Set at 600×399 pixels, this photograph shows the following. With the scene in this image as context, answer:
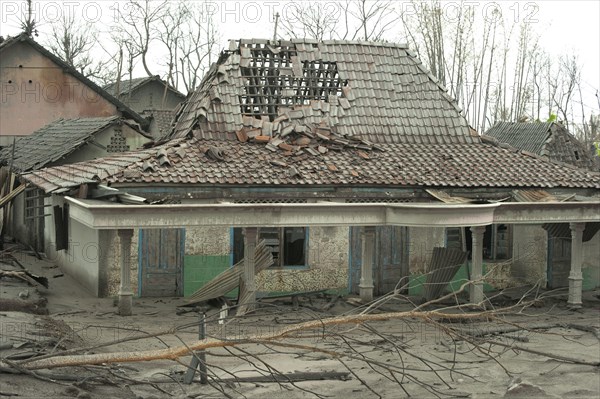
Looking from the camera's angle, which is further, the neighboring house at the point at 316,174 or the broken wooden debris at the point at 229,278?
the neighboring house at the point at 316,174

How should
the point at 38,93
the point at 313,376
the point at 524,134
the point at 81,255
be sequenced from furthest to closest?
the point at 524,134 → the point at 38,93 → the point at 81,255 → the point at 313,376

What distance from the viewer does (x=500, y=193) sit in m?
22.0

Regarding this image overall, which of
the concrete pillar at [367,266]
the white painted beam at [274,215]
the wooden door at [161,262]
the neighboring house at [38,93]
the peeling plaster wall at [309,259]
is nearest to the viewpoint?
the white painted beam at [274,215]

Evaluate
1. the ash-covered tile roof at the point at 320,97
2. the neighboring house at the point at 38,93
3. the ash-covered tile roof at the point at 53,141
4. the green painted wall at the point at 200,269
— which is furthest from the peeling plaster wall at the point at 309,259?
the neighboring house at the point at 38,93

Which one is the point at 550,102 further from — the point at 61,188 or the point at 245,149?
the point at 61,188

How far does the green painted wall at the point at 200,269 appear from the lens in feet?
67.1

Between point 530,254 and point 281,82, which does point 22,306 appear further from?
point 530,254

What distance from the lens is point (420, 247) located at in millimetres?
22203

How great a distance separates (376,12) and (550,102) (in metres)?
17.0

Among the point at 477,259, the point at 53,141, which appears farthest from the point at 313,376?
the point at 53,141

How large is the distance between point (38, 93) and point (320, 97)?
38.3 ft

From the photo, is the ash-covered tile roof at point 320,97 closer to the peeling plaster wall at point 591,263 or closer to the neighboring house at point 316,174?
the neighboring house at point 316,174

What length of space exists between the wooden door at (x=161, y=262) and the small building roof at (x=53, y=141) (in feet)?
18.3

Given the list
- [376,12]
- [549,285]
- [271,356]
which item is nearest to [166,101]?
[376,12]
